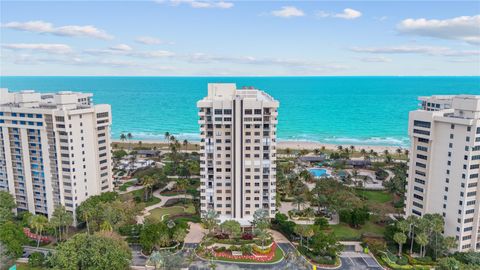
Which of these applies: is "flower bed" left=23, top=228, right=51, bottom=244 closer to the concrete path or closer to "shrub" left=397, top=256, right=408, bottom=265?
the concrete path

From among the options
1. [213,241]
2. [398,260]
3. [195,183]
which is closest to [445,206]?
[398,260]

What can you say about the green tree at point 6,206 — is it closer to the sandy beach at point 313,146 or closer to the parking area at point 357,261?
the parking area at point 357,261

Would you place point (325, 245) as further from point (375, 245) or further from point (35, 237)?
point (35, 237)

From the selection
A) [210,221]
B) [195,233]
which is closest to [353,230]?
[210,221]

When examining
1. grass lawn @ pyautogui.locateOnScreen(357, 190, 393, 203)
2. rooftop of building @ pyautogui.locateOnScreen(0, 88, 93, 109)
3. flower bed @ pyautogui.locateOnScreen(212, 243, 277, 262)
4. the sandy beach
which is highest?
rooftop of building @ pyautogui.locateOnScreen(0, 88, 93, 109)

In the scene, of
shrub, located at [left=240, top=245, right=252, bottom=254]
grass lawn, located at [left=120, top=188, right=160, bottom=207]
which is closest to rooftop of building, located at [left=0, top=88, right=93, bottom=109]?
grass lawn, located at [left=120, top=188, right=160, bottom=207]

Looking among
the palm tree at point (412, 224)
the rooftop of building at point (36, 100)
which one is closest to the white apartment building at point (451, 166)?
the palm tree at point (412, 224)
